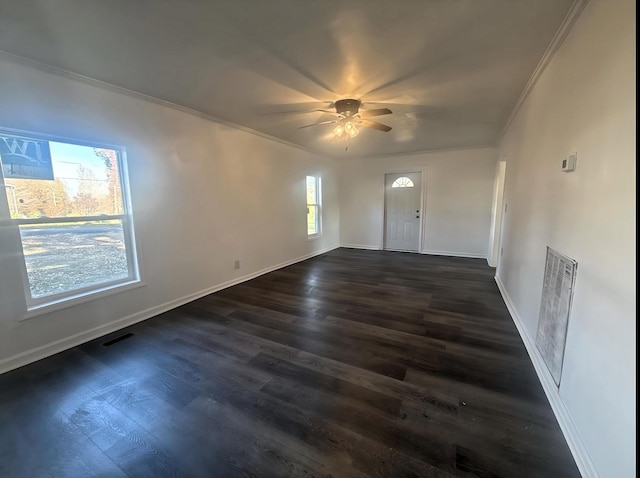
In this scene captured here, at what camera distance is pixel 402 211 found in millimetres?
6312

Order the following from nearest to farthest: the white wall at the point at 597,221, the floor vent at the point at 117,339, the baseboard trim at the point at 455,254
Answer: the white wall at the point at 597,221
the floor vent at the point at 117,339
the baseboard trim at the point at 455,254

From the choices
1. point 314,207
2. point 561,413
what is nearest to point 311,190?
point 314,207

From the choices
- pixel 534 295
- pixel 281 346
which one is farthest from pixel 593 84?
pixel 281 346

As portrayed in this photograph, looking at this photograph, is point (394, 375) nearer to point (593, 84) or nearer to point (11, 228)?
point (593, 84)

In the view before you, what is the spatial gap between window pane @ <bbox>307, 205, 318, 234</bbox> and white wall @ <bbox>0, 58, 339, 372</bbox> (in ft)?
2.66

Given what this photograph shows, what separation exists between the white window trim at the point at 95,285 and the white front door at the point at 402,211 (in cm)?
521

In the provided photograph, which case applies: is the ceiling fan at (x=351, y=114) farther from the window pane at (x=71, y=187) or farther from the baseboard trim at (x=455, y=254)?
the baseboard trim at (x=455, y=254)

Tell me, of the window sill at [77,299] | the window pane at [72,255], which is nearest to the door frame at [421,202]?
the window sill at [77,299]

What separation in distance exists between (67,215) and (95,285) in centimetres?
70

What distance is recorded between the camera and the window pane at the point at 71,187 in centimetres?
208

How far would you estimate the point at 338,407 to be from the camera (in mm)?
1632

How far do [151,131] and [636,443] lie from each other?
157 inches

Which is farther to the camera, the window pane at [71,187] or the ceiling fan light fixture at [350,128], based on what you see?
the ceiling fan light fixture at [350,128]

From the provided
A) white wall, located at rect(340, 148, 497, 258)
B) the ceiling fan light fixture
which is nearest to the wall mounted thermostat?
the ceiling fan light fixture
